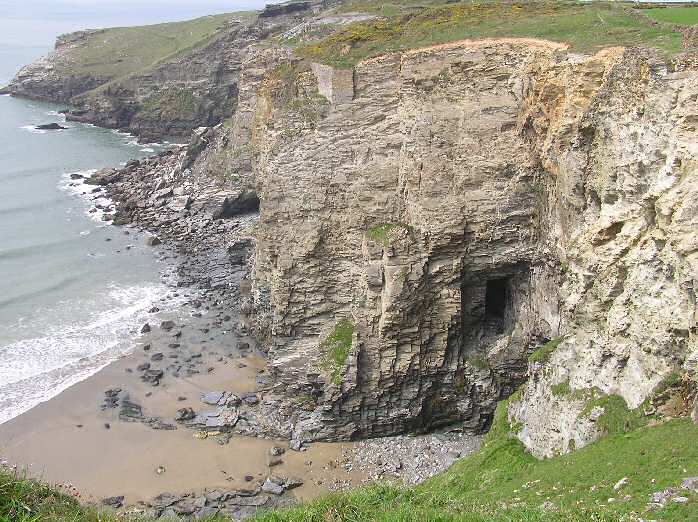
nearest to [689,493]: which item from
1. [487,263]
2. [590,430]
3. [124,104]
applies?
[590,430]

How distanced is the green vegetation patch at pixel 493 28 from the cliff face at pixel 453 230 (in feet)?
3.00

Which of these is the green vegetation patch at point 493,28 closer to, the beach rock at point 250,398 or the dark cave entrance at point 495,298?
the dark cave entrance at point 495,298

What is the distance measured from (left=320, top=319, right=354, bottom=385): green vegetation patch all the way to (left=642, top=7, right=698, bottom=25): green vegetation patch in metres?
18.0

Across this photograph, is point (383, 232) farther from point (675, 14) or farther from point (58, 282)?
point (58, 282)

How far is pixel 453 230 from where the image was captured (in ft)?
85.7

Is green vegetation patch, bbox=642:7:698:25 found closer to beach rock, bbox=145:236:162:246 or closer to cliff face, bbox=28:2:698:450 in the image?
cliff face, bbox=28:2:698:450

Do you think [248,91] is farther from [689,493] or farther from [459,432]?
[689,493]

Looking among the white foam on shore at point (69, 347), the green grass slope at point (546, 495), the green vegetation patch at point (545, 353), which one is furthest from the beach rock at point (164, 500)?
the green vegetation patch at point (545, 353)

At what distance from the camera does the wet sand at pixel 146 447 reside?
25.6 m

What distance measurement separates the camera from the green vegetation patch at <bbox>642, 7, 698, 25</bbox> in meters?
23.3

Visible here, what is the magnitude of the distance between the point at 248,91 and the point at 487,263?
3117 cm

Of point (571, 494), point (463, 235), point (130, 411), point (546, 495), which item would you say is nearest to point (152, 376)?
point (130, 411)

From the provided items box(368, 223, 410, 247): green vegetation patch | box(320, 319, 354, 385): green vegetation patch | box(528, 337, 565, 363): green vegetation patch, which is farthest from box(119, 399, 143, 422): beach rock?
box(528, 337, 565, 363): green vegetation patch

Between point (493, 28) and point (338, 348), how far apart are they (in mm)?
15684
